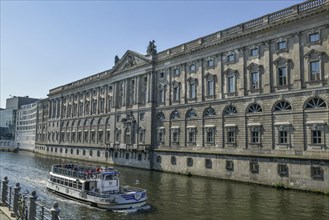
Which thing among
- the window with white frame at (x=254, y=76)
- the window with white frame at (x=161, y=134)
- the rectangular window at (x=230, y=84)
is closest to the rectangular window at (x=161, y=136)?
the window with white frame at (x=161, y=134)

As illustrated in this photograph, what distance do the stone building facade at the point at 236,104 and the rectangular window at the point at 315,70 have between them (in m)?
0.12

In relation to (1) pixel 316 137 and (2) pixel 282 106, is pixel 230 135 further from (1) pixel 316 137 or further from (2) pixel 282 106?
(1) pixel 316 137

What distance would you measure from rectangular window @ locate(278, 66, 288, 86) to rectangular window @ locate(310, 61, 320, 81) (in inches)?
131

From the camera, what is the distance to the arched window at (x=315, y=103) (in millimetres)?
35594

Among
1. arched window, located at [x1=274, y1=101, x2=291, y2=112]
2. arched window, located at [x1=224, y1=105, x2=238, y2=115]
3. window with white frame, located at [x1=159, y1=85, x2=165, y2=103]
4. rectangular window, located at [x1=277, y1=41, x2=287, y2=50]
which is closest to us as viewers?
arched window, located at [x1=274, y1=101, x2=291, y2=112]

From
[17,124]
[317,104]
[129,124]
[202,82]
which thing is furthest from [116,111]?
[17,124]

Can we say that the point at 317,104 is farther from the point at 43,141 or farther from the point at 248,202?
the point at 43,141

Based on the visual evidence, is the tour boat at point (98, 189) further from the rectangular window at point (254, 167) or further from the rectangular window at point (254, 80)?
the rectangular window at point (254, 80)

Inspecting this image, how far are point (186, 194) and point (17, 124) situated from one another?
143904mm

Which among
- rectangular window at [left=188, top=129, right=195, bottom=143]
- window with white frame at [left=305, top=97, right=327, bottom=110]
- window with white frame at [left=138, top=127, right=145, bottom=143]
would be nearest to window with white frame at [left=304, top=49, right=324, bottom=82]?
window with white frame at [left=305, top=97, right=327, bottom=110]

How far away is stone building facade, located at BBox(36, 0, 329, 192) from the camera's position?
36.5 m

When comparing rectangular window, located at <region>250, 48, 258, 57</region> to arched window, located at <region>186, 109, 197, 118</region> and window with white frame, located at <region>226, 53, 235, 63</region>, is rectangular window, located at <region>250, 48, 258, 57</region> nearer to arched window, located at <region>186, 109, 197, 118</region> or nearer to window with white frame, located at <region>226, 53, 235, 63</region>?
window with white frame, located at <region>226, 53, 235, 63</region>

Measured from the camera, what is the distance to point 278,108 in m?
39.9

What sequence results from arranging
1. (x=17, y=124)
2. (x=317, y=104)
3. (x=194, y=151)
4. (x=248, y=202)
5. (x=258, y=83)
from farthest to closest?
(x=17, y=124)
(x=194, y=151)
(x=258, y=83)
(x=317, y=104)
(x=248, y=202)
